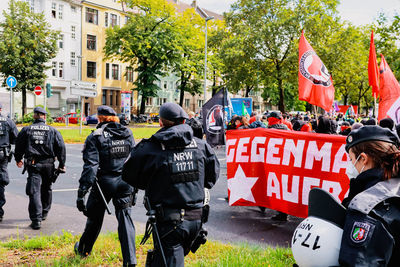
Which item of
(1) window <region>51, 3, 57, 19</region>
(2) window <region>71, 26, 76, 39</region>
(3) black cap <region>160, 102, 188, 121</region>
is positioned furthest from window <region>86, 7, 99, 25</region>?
(3) black cap <region>160, 102, 188, 121</region>

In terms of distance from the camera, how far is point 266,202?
22.9ft

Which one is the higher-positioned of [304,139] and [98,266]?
[304,139]

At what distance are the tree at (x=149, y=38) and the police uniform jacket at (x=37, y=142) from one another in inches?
1489

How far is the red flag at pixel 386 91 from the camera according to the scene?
7.20 m

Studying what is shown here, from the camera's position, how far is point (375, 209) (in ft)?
6.10

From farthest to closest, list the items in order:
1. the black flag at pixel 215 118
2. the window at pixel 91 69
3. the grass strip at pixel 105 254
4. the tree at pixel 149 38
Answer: the window at pixel 91 69
the tree at pixel 149 38
the black flag at pixel 215 118
the grass strip at pixel 105 254

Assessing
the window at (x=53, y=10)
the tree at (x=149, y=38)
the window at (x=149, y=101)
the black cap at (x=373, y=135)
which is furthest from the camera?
the window at (x=149, y=101)

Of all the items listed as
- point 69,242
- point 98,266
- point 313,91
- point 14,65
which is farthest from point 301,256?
point 14,65

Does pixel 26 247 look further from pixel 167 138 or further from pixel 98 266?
pixel 167 138

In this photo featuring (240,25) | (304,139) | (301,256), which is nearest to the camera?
(301,256)

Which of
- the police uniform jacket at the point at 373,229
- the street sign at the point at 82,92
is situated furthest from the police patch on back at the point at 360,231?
the street sign at the point at 82,92

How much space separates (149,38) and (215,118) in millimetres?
33968

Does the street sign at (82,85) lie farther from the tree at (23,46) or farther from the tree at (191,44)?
the tree at (191,44)

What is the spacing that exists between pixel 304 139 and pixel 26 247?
14.6ft
